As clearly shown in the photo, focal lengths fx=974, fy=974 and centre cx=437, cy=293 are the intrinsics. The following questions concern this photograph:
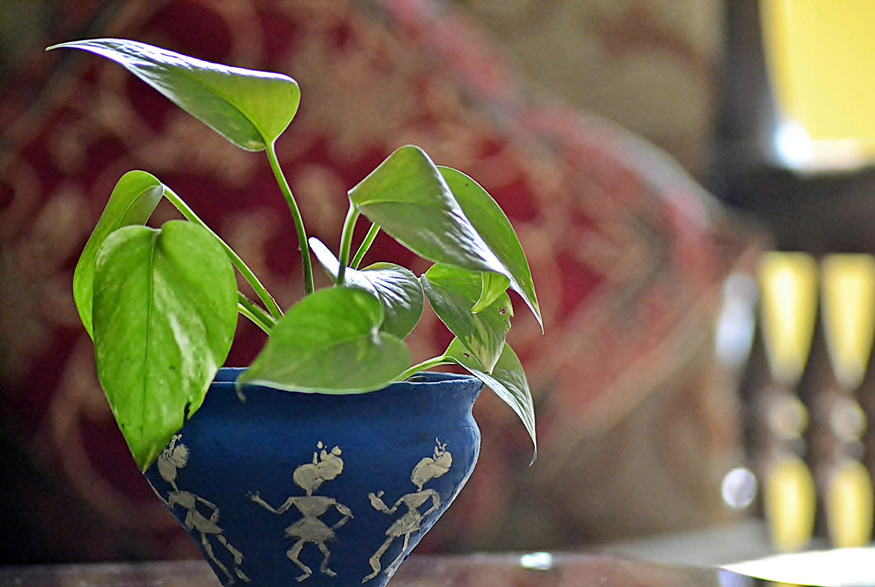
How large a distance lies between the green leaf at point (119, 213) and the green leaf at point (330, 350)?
0.13m

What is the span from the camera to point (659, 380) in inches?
33.1

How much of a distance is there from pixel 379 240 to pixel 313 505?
39 cm

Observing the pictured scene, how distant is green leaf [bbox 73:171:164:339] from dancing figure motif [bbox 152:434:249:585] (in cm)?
7

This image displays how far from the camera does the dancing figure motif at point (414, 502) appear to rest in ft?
1.25

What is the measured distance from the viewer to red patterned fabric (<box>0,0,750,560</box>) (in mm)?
707

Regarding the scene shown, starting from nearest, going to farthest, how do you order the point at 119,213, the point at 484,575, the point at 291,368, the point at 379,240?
1. the point at 291,368
2. the point at 119,213
3. the point at 484,575
4. the point at 379,240

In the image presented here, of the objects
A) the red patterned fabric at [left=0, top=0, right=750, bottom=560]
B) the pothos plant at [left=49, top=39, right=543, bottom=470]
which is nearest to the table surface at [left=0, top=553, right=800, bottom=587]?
the red patterned fabric at [left=0, top=0, right=750, bottom=560]

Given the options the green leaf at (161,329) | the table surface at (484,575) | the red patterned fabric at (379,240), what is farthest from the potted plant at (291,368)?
the red patterned fabric at (379,240)

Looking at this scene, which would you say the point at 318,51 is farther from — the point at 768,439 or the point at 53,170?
the point at 768,439

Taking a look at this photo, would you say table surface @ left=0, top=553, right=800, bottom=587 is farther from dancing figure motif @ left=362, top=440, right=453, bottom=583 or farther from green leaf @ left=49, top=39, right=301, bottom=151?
green leaf @ left=49, top=39, right=301, bottom=151

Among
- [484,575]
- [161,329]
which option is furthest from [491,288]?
[484,575]

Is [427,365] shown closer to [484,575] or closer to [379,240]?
[484,575]

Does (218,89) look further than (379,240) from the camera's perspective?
No

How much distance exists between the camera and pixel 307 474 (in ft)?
1.19
